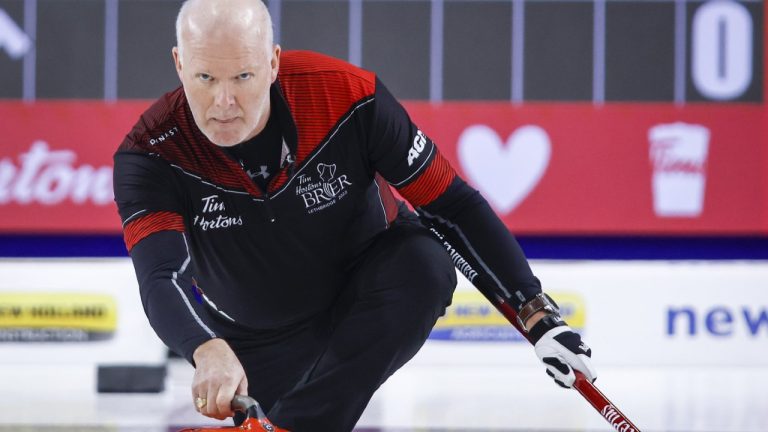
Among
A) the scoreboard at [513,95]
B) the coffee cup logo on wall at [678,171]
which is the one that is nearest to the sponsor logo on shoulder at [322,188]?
the scoreboard at [513,95]

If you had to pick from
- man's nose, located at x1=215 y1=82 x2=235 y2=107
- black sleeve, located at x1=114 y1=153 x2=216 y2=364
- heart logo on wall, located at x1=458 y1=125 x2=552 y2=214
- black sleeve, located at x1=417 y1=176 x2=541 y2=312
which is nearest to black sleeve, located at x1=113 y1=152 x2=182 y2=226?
black sleeve, located at x1=114 y1=153 x2=216 y2=364

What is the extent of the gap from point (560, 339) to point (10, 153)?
3.93 meters

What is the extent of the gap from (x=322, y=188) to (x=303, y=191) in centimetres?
4

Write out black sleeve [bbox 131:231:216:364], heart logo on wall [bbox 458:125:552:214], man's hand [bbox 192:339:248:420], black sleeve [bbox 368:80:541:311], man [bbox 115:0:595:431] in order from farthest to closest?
heart logo on wall [bbox 458:125:552:214], black sleeve [bbox 368:80:541:311], man [bbox 115:0:595:431], black sleeve [bbox 131:231:216:364], man's hand [bbox 192:339:248:420]

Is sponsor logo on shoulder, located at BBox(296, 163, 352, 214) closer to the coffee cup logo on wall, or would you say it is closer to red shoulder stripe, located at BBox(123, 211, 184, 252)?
red shoulder stripe, located at BBox(123, 211, 184, 252)

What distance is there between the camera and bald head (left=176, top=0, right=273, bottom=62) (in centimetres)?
213

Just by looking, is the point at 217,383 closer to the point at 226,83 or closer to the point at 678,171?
the point at 226,83

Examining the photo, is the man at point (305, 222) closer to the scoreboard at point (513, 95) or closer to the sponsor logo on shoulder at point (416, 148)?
the sponsor logo on shoulder at point (416, 148)

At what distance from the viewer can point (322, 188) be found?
98.7 inches

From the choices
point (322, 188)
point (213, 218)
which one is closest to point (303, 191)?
point (322, 188)

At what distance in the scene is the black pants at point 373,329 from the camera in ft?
7.70

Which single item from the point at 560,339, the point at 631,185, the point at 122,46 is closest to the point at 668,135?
the point at 631,185

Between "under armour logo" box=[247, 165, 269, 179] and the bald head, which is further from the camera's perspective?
"under armour logo" box=[247, 165, 269, 179]

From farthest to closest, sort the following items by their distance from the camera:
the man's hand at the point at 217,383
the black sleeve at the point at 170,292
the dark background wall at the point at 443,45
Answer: the dark background wall at the point at 443,45 → the black sleeve at the point at 170,292 → the man's hand at the point at 217,383
